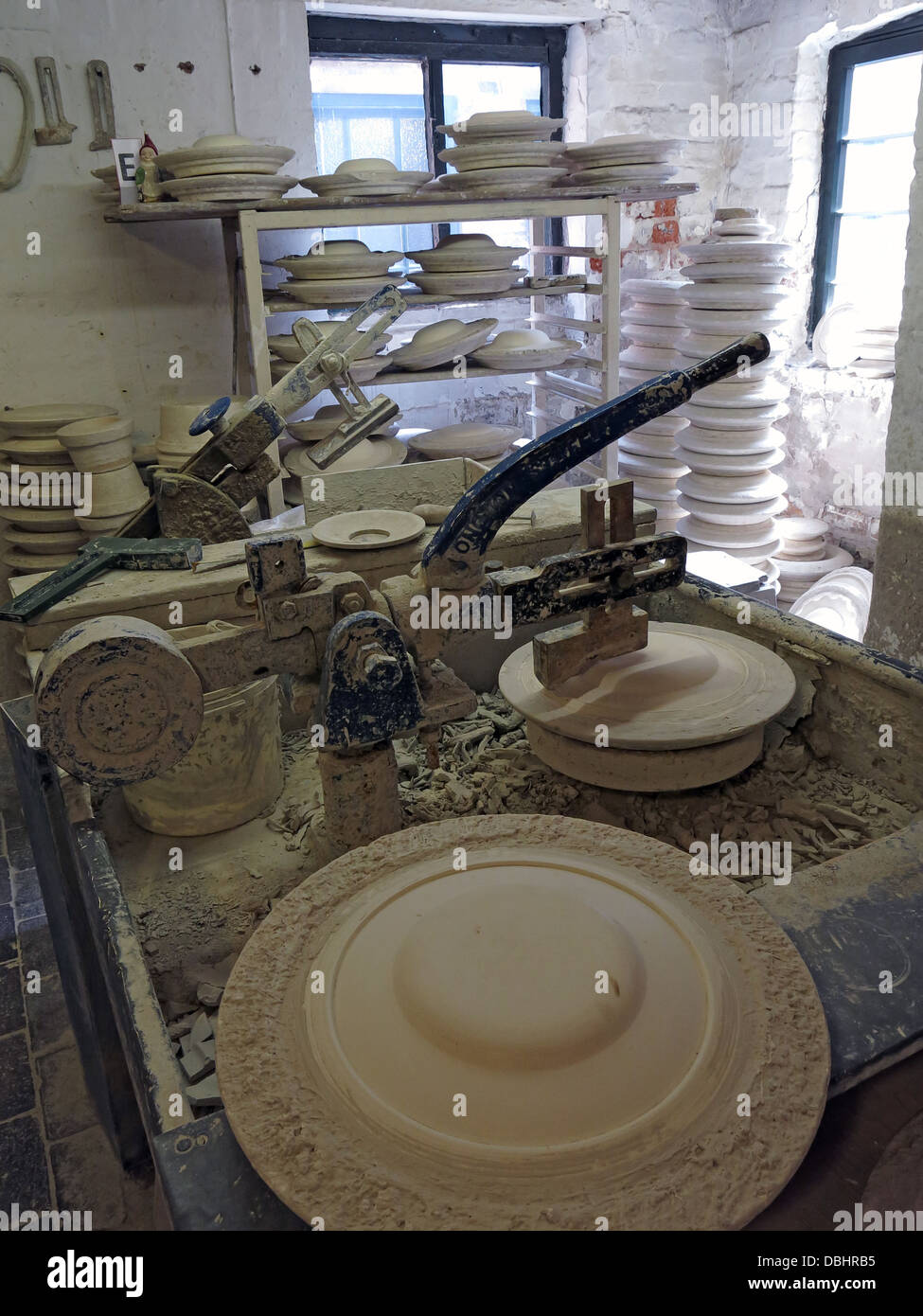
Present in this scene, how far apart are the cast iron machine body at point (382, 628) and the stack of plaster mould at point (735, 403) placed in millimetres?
3355

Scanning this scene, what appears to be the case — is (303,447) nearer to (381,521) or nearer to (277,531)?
(277,531)

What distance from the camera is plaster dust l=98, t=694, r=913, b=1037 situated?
63.8 inches

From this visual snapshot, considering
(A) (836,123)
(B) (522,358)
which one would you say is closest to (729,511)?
(B) (522,358)

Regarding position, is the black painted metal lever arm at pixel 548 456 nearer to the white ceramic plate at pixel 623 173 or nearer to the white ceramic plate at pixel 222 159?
the white ceramic plate at pixel 222 159

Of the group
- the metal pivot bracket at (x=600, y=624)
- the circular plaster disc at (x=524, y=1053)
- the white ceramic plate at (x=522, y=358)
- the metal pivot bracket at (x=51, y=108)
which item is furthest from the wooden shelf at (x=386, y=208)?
the circular plaster disc at (x=524, y=1053)

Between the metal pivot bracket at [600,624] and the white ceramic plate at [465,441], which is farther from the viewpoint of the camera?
the white ceramic plate at [465,441]

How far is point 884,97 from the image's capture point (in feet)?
15.3

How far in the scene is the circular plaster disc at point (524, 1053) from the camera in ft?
2.90

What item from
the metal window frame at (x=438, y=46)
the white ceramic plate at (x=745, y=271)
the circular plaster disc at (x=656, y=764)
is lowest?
the circular plaster disc at (x=656, y=764)

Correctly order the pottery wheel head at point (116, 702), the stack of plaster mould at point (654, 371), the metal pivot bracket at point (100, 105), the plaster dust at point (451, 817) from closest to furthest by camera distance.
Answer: the pottery wheel head at point (116, 702)
the plaster dust at point (451, 817)
the metal pivot bracket at point (100, 105)
the stack of plaster mould at point (654, 371)

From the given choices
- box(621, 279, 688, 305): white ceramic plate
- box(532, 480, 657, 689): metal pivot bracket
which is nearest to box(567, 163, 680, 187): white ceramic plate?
box(621, 279, 688, 305): white ceramic plate

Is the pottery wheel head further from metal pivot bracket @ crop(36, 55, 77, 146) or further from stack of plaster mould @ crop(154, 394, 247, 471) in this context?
metal pivot bracket @ crop(36, 55, 77, 146)

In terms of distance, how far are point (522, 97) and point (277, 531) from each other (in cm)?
378
